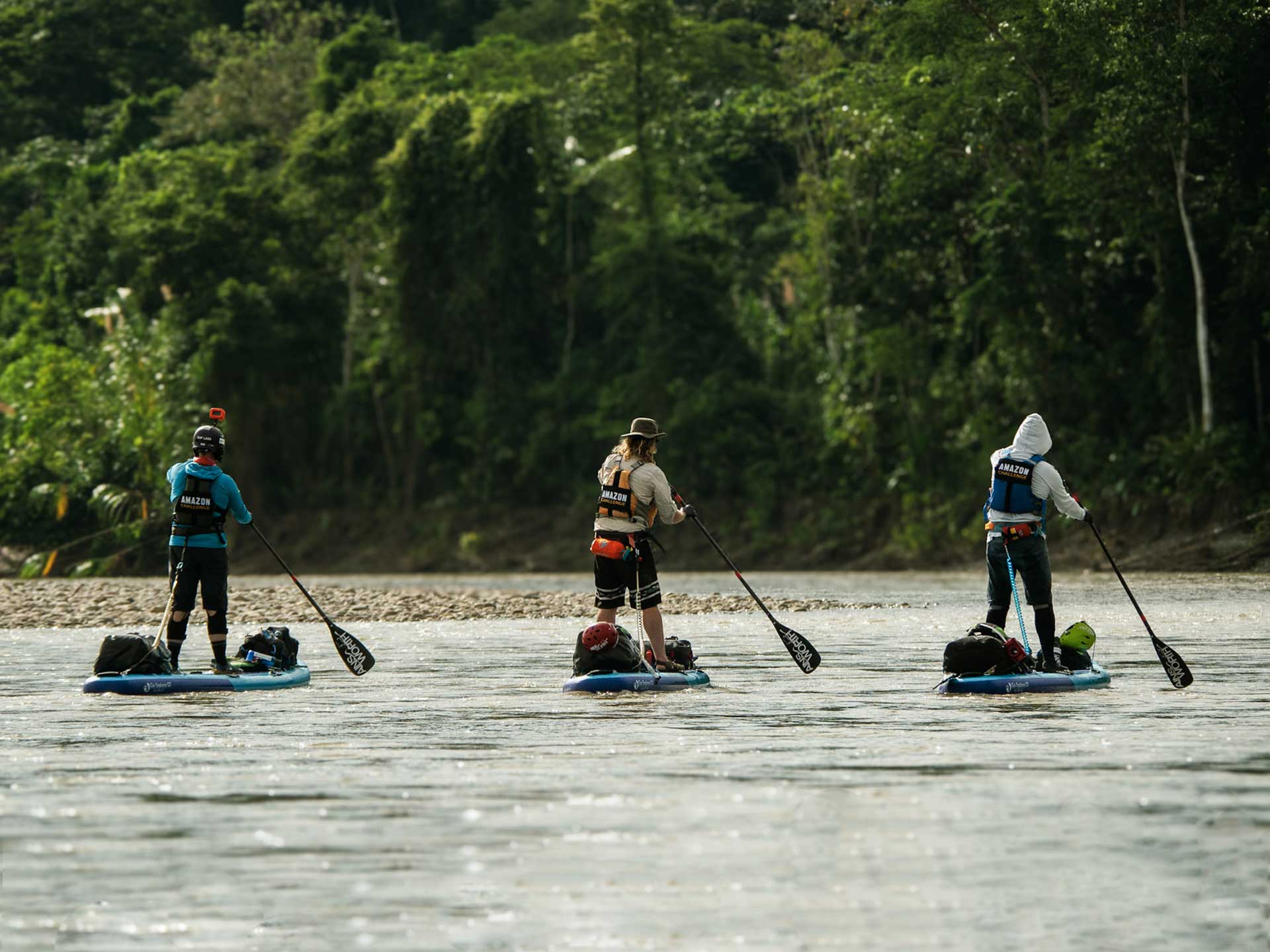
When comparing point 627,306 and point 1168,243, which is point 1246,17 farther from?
point 627,306

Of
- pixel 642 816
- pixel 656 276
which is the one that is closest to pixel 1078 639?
pixel 642 816

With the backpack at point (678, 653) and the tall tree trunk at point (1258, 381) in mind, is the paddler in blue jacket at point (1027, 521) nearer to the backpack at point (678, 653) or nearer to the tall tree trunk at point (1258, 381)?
the backpack at point (678, 653)

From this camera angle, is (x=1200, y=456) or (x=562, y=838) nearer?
(x=562, y=838)

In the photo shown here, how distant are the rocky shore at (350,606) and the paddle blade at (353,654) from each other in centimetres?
846

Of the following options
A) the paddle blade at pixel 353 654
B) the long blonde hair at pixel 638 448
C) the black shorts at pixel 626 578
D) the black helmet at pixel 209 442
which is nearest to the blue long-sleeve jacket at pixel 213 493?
the black helmet at pixel 209 442

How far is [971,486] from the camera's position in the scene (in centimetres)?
4469

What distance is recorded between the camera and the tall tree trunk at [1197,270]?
1452 inches

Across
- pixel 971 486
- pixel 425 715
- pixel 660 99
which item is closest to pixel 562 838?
pixel 425 715

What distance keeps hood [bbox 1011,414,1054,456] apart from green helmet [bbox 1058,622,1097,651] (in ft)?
4.19

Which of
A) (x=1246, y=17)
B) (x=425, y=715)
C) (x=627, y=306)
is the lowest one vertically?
(x=425, y=715)

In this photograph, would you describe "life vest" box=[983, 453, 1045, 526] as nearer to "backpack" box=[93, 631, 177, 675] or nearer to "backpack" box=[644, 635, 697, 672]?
"backpack" box=[644, 635, 697, 672]

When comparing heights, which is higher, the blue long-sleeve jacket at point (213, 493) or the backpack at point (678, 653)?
the blue long-sleeve jacket at point (213, 493)

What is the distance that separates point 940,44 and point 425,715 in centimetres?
2992

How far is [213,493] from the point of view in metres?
16.0
